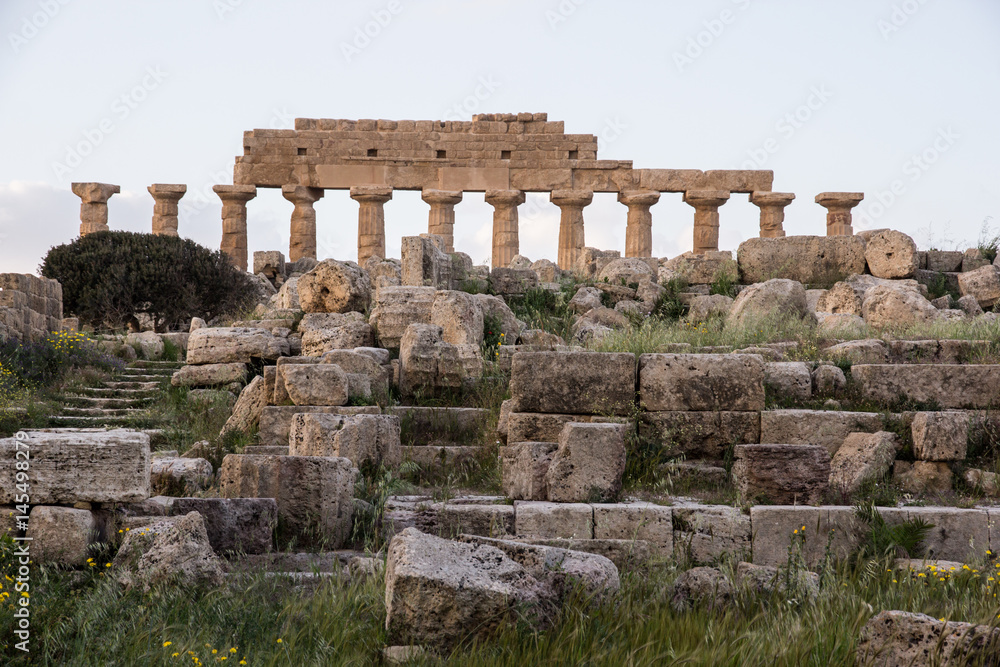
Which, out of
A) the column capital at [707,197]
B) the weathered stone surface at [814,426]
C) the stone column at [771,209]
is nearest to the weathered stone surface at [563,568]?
the weathered stone surface at [814,426]

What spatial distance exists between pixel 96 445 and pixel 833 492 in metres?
5.60

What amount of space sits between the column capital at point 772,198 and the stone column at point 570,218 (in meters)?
4.94

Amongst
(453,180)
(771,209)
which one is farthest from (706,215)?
(453,180)

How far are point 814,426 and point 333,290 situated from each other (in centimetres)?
814

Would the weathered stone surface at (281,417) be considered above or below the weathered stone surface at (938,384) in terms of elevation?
below

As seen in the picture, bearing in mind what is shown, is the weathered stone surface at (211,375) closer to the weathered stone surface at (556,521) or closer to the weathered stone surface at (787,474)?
the weathered stone surface at (556,521)

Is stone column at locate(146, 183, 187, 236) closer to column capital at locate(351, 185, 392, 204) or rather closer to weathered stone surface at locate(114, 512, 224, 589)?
column capital at locate(351, 185, 392, 204)

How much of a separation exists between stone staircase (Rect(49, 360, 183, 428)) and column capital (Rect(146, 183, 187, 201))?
13.4 metres

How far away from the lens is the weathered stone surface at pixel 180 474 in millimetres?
8148

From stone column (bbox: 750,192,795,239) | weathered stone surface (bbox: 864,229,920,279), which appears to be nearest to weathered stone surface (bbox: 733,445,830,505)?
weathered stone surface (bbox: 864,229,920,279)

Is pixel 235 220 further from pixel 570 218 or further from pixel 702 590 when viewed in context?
pixel 702 590

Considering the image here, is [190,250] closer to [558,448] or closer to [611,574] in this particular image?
[558,448]

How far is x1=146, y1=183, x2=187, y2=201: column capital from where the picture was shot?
89.7 ft

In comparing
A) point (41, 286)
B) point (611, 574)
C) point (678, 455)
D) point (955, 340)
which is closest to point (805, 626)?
point (611, 574)
